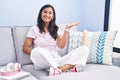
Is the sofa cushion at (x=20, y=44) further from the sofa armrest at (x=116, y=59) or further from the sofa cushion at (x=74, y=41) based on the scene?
the sofa armrest at (x=116, y=59)

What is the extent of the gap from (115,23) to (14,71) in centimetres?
156

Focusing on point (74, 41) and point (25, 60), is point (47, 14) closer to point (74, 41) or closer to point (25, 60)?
point (74, 41)

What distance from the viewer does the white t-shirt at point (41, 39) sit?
204 cm

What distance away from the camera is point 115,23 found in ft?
8.52

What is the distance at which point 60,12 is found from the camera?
2.66 metres

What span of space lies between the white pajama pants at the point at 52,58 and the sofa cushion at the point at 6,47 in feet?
0.90

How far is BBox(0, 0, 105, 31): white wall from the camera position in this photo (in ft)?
7.44

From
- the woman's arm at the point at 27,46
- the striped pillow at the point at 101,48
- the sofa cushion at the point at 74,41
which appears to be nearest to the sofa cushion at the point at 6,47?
the woman's arm at the point at 27,46

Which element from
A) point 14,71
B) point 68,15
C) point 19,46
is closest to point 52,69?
point 14,71

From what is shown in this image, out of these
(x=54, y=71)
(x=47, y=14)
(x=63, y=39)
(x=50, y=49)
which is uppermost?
(x=47, y=14)

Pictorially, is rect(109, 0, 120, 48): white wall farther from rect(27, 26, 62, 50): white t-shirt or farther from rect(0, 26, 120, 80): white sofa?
rect(27, 26, 62, 50): white t-shirt

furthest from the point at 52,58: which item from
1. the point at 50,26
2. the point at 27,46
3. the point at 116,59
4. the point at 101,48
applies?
the point at 116,59

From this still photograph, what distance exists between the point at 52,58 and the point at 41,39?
0.92 feet

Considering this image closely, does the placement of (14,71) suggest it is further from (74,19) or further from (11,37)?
(74,19)
